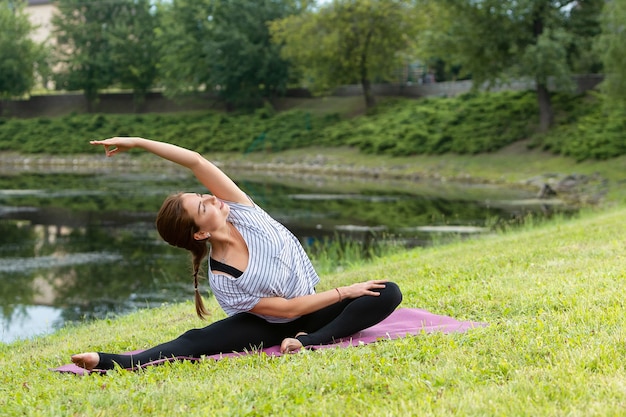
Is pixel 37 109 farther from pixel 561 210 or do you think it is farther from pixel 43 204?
pixel 561 210

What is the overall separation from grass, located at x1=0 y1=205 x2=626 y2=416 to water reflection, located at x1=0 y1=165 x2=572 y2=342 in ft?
6.52

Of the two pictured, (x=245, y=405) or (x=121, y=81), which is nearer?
(x=245, y=405)

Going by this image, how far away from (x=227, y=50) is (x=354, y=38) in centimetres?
893

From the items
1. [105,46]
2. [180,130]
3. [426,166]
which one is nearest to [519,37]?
[426,166]

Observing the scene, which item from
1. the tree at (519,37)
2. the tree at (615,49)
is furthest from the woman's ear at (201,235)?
the tree at (519,37)

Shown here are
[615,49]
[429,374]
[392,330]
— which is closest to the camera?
[429,374]

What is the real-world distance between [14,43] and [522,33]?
3663cm

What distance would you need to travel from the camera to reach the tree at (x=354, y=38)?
43500 millimetres

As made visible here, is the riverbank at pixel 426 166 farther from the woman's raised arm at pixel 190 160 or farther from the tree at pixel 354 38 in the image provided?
the woman's raised arm at pixel 190 160

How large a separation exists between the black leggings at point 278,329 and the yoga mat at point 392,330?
0.17 feet

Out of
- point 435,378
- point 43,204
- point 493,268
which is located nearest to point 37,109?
point 43,204

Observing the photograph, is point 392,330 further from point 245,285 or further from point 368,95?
point 368,95

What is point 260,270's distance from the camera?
539 cm

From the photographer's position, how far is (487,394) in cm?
396
